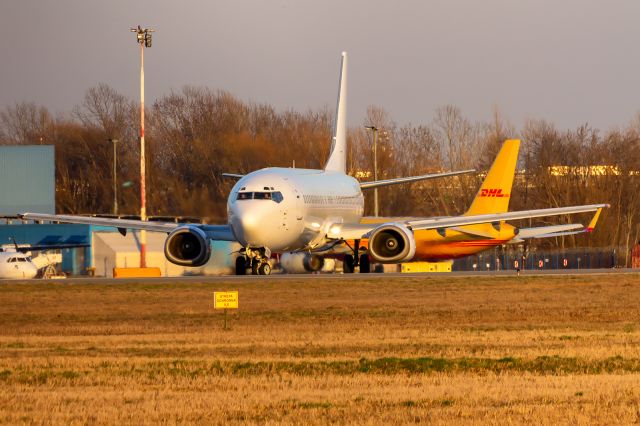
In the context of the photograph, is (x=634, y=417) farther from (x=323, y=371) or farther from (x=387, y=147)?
(x=387, y=147)

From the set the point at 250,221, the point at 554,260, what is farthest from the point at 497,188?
the point at 250,221

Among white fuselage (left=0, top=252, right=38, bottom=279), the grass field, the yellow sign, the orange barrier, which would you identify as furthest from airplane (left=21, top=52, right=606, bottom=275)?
the yellow sign

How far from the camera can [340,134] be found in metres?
68.4

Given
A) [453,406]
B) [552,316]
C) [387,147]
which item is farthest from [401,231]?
[387,147]

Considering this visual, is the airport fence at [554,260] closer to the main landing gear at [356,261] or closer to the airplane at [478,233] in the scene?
the airplane at [478,233]

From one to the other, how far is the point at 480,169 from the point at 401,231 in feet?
183

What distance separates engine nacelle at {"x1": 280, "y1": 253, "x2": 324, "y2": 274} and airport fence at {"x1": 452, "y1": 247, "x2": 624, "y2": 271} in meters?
16.9

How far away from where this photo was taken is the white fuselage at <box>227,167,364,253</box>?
5069 centimetres

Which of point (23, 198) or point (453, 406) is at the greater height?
point (23, 198)

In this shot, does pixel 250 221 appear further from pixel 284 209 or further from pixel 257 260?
pixel 257 260

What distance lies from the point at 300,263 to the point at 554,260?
21.4 metres

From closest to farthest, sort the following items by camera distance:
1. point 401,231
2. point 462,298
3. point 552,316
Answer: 1. point 552,316
2. point 462,298
3. point 401,231

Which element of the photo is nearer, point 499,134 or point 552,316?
point 552,316

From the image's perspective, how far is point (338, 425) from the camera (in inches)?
603
